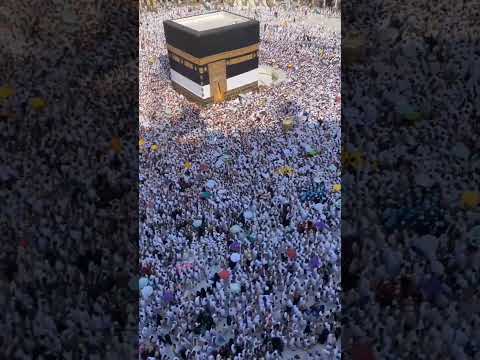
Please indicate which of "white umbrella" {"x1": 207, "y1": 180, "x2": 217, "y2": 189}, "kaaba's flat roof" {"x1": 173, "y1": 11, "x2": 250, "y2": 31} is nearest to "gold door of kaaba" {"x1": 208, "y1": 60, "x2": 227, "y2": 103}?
"kaaba's flat roof" {"x1": 173, "y1": 11, "x2": 250, "y2": 31}

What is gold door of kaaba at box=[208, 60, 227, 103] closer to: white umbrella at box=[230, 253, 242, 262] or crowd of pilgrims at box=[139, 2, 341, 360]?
crowd of pilgrims at box=[139, 2, 341, 360]

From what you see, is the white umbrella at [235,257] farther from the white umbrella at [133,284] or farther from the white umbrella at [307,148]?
the white umbrella at [307,148]

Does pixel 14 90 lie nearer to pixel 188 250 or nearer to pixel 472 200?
pixel 188 250

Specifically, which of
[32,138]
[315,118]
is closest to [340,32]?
[315,118]

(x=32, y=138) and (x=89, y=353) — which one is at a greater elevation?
(x=32, y=138)

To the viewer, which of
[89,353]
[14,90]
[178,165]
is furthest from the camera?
[14,90]

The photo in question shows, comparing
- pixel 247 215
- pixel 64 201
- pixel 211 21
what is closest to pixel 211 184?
pixel 247 215
